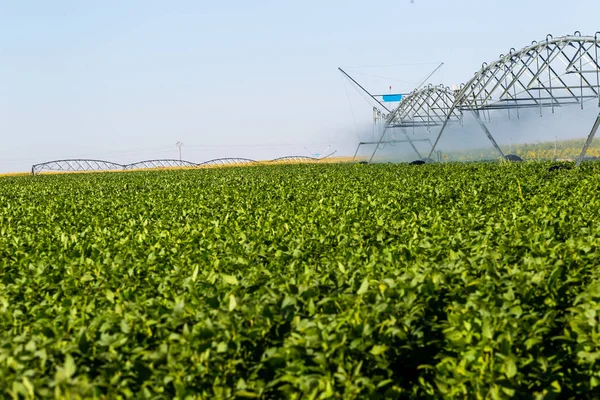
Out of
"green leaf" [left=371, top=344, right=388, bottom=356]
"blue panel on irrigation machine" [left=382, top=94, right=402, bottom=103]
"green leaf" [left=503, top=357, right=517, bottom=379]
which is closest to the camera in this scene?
"green leaf" [left=503, top=357, right=517, bottom=379]

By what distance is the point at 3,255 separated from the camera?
8.57 m

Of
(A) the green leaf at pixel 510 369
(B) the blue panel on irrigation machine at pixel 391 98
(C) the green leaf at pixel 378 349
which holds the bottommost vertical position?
(A) the green leaf at pixel 510 369

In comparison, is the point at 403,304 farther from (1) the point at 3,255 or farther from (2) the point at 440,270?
(1) the point at 3,255

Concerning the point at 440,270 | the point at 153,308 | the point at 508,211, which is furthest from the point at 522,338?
the point at 508,211

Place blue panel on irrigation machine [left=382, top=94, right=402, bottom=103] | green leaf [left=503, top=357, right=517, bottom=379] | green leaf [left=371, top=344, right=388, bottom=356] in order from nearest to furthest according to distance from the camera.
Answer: green leaf [left=503, top=357, right=517, bottom=379]
green leaf [left=371, top=344, right=388, bottom=356]
blue panel on irrigation machine [left=382, top=94, right=402, bottom=103]

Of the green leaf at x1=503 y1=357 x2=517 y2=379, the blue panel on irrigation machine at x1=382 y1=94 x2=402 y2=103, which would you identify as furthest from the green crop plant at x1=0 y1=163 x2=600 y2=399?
the blue panel on irrigation machine at x1=382 y1=94 x2=402 y2=103

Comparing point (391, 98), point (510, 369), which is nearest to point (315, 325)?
point (510, 369)

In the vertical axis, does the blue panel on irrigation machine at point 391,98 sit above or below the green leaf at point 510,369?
above

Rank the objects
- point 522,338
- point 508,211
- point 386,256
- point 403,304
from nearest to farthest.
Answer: point 522,338
point 403,304
point 386,256
point 508,211

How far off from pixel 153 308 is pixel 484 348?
193cm

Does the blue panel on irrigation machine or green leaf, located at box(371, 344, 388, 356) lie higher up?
the blue panel on irrigation machine

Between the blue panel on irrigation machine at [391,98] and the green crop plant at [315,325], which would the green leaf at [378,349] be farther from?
the blue panel on irrigation machine at [391,98]

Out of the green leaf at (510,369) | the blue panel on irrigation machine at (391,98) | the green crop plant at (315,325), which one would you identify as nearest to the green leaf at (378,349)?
the green crop plant at (315,325)

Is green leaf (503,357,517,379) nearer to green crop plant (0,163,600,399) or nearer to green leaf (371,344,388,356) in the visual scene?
green crop plant (0,163,600,399)
